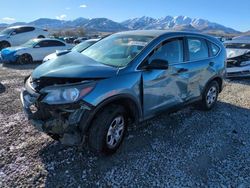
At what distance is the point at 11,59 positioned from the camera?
12.9 meters

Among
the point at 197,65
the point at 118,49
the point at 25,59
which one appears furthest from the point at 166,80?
the point at 25,59

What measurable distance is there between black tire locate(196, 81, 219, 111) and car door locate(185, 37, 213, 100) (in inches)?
10.1

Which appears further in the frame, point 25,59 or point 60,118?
point 25,59

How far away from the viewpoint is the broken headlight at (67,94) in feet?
11.2

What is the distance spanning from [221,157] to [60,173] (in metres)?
2.39

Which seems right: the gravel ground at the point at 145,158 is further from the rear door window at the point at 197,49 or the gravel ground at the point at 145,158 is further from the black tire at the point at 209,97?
the rear door window at the point at 197,49

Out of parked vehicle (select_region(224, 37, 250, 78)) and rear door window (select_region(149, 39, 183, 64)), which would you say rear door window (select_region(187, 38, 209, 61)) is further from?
parked vehicle (select_region(224, 37, 250, 78))

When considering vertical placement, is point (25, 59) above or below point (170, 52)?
below

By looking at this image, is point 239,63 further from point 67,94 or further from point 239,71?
point 67,94

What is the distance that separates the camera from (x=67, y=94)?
11.3 ft

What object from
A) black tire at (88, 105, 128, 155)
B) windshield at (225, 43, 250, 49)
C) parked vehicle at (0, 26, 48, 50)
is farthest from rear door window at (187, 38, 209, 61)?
parked vehicle at (0, 26, 48, 50)

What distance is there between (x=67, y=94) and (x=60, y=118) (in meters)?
0.33

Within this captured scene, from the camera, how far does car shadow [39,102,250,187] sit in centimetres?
356

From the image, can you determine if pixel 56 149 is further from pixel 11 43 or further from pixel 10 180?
pixel 11 43
